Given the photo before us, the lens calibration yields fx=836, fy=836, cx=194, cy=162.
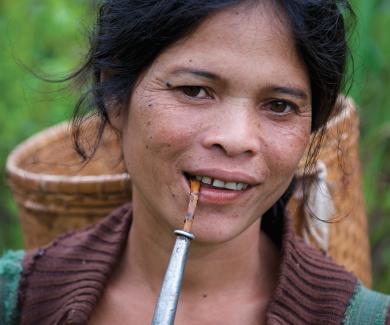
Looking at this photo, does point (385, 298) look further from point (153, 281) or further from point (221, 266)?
point (153, 281)

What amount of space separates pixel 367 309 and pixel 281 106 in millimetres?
439

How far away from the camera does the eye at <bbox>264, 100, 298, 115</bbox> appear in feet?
5.07

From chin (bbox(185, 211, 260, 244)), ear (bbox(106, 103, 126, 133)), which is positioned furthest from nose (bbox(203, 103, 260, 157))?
ear (bbox(106, 103, 126, 133))

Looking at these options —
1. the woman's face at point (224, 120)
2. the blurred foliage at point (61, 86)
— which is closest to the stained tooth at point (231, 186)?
the woman's face at point (224, 120)

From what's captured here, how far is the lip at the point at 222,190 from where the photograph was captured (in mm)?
1492

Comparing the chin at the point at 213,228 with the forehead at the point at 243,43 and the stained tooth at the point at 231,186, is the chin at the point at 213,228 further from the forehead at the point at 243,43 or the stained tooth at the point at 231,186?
the forehead at the point at 243,43

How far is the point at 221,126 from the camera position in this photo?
1.48 metres

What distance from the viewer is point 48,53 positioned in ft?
12.2

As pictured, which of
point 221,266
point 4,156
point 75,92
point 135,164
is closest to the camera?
point 135,164

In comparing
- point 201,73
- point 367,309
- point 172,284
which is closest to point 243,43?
point 201,73

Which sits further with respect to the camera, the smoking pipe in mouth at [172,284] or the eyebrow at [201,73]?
the eyebrow at [201,73]

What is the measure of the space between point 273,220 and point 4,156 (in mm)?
1821

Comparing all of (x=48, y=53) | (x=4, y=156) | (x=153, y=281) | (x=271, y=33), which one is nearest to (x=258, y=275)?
(x=153, y=281)

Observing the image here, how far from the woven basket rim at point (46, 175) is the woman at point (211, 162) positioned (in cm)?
16
